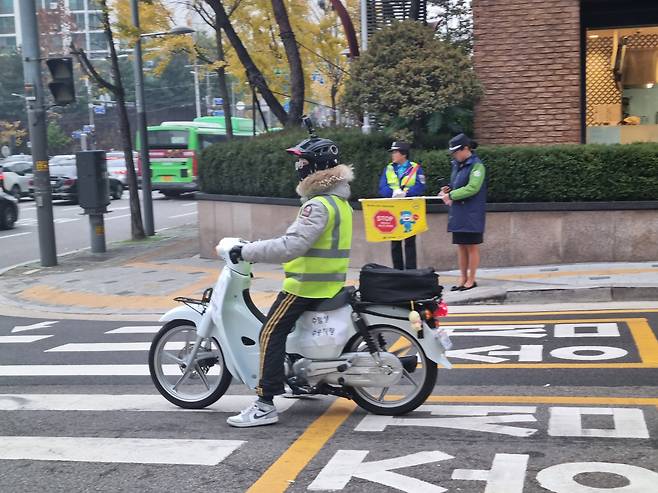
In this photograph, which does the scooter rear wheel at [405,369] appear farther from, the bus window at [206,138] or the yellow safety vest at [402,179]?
the bus window at [206,138]

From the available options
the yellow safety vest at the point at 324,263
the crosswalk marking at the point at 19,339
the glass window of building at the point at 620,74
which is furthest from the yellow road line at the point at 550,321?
the glass window of building at the point at 620,74

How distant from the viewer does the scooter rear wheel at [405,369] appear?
232 inches

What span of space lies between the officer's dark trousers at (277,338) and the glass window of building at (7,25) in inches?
4671

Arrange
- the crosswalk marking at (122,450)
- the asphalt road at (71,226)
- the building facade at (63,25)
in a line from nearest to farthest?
the crosswalk marking at (122,450)
the asphalt road at (71,226)
the building facade at (63,25)

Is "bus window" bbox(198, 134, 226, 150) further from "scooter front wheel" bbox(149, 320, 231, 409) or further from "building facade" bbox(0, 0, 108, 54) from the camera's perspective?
"scooter front wheel" bbox(149, 320, 231, 409)

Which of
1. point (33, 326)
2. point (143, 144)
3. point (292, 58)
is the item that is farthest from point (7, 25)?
point (33, 326)

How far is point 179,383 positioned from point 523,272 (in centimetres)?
650

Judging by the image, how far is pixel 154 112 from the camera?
85438 mm

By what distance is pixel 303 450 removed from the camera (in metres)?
5.32

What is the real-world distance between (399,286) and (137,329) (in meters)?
4.94

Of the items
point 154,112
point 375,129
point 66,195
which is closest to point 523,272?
point 375,129

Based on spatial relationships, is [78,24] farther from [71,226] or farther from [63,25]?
[71,226]

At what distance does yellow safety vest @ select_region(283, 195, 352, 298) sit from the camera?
581 centimetres

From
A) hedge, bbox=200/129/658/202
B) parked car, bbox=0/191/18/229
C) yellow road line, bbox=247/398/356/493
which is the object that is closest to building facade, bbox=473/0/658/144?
hedge, bbox=200/129/658/202
